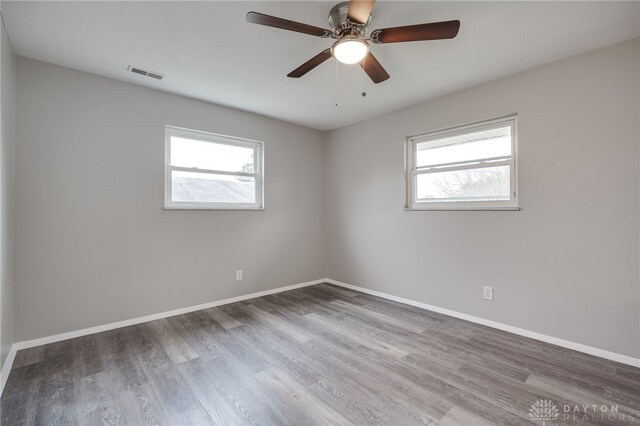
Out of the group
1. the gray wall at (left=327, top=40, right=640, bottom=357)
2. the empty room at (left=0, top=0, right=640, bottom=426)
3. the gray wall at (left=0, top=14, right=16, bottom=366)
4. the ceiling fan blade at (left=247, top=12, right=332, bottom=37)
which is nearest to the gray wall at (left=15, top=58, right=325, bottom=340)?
the empty room at (left=0, top=0, right=640, bottom=426)

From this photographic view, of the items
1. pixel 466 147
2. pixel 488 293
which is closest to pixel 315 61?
pixel 466 147

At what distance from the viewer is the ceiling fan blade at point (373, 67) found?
201cm

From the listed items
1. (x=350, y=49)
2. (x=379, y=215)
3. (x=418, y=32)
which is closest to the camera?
(x=418, y=32)

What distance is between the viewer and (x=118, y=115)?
2.86 meters

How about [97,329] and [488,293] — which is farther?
[488,293]

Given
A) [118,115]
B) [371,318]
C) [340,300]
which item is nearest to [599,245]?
[371,318]

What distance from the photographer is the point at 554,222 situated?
2.51 meters

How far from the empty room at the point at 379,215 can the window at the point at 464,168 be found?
0.02 metres

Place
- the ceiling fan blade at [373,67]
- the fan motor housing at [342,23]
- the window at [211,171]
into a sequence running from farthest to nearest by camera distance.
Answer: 1. the window at [211,171]
2. the ceiling fan blade at [373,67]
3. the fan motor housing at [342,23]

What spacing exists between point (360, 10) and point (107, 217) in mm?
2880

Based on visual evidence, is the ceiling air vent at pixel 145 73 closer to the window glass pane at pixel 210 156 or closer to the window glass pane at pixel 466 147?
the window glass pane at pixel 210 156

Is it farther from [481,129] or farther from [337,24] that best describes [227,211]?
[481,129]

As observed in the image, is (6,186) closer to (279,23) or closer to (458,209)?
(279,23)

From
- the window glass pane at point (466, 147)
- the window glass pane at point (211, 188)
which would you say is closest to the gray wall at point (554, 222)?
the window glass pane at point (466, 147)
